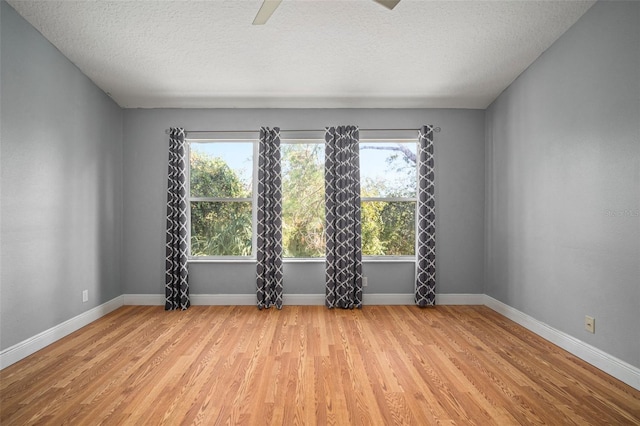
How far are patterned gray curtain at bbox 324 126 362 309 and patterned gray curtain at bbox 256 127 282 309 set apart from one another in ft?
1.99

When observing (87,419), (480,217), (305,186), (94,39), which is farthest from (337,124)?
(87,419)

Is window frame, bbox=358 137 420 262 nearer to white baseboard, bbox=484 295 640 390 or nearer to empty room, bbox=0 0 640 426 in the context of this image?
empty room, bbox=0 0 640 426

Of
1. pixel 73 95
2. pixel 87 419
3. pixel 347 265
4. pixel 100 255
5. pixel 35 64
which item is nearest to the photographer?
pixel 87 419

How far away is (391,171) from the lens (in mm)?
4336

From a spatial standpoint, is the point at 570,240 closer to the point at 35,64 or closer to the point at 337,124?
the point at 337,124

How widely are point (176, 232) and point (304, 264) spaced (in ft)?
5.41

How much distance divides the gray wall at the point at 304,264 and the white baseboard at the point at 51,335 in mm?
501

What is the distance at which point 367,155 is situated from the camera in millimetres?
4344

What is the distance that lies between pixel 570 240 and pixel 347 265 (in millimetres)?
2246

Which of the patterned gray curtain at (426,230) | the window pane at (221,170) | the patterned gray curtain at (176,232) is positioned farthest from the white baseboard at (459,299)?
the patterned gray curtain at (176,232)

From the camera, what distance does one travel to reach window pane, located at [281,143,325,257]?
4.29 m

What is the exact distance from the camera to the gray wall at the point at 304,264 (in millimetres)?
4164

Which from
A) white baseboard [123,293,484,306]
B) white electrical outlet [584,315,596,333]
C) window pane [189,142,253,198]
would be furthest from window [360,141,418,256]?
white electrical outlet [584,315,596,333]

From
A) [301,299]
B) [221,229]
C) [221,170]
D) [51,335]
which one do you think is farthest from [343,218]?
[51,335]
